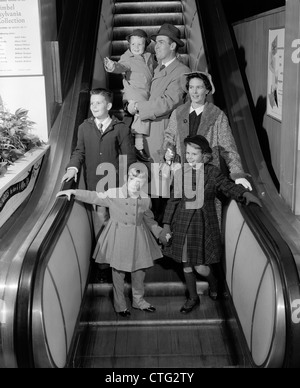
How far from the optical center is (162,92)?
18.0ft

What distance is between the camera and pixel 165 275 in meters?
5.09

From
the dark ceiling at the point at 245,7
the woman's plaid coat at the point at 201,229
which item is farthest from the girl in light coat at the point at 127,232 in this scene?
the dark ceiling at the point at 245,7

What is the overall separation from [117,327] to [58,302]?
3.23 feet

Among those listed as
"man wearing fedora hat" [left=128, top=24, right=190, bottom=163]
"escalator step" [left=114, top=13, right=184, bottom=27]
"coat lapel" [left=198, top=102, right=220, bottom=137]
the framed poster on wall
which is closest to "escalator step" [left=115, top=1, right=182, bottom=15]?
"escalator step" [left=114, top=13, right=184, bottom=27]

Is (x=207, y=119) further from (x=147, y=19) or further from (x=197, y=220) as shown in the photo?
(x=147, y=19)

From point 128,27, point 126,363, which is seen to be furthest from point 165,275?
point 128,27

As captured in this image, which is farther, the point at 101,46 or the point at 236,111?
the point at 101,46

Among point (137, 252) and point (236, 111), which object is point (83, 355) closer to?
point (137, 252)

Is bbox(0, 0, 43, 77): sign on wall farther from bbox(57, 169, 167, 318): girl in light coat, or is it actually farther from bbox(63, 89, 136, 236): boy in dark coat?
bbox(57, 169, 167, 318): girl in light coat

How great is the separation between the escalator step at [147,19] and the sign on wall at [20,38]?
2966mm

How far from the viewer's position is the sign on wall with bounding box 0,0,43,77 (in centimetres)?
523

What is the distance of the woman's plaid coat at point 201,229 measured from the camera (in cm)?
457

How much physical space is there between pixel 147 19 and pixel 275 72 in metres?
2.84
